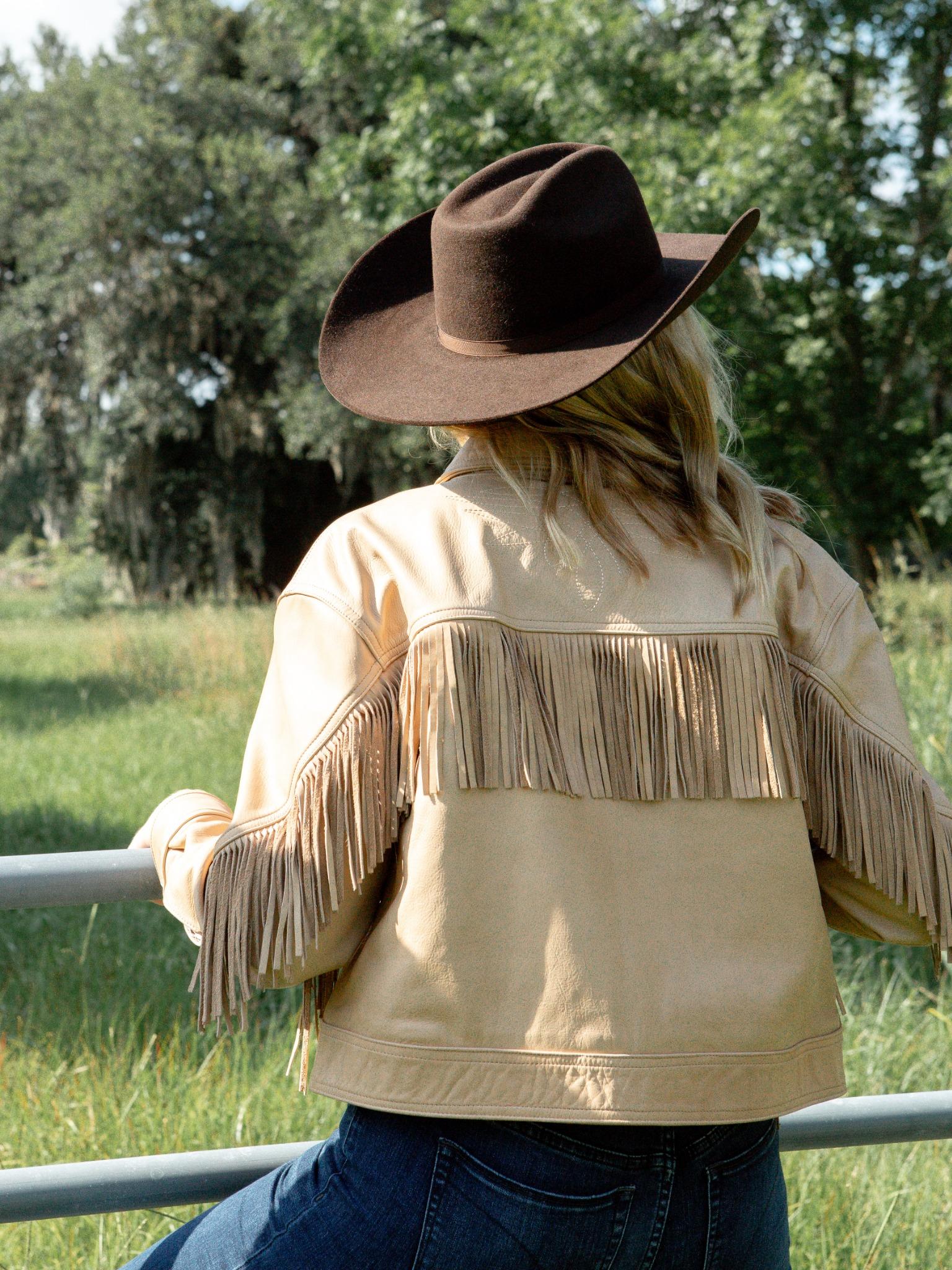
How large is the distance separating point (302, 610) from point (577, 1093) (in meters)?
0.51

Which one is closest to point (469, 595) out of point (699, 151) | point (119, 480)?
point (699, 151)

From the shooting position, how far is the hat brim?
3.98 ft

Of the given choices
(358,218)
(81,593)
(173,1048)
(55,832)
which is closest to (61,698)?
(55,832)

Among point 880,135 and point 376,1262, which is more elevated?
point 880,135

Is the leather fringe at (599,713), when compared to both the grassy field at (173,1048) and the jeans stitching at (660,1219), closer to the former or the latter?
the jeans stitching at (660,1219)

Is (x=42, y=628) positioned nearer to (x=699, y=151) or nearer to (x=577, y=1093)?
(x=699, y=151)

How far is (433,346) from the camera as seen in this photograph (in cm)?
138

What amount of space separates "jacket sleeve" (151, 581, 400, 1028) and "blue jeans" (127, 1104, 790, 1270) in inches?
7.0

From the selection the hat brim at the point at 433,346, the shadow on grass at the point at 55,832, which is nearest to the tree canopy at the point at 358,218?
the shadow on grass at the point at 55,832

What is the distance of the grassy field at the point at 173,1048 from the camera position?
7.60 ft

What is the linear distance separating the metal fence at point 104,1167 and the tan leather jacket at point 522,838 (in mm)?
105

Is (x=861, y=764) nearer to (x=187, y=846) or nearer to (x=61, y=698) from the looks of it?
(x=187, y=846)

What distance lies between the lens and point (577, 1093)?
109 cm

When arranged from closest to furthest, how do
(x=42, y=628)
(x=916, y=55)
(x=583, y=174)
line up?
(x=583, y=174)
(x=916, y=55)
(x=42, y=628)
